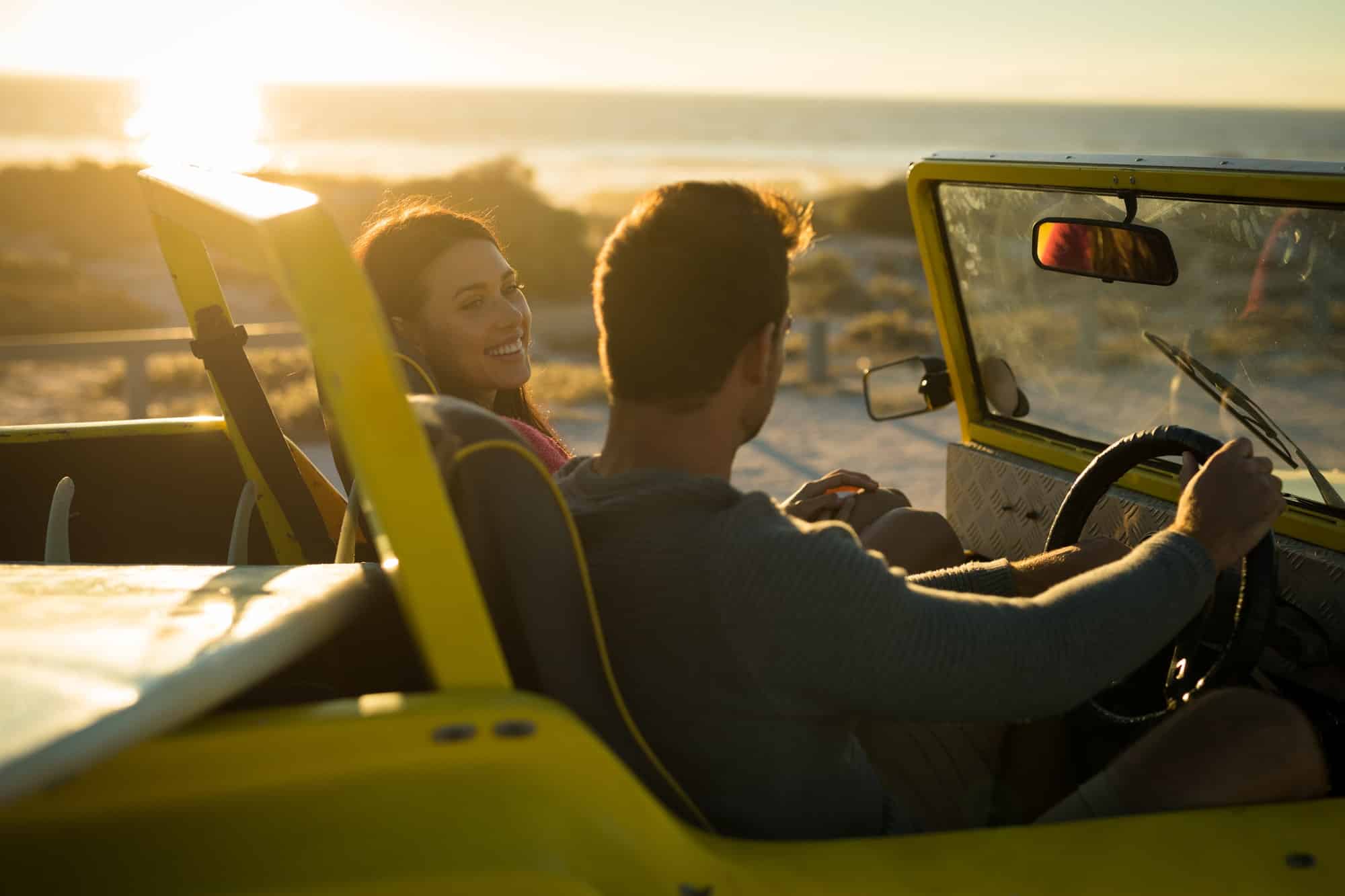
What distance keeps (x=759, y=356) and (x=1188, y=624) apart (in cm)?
110

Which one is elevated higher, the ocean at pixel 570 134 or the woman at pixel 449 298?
the ocean at pixel 570 134

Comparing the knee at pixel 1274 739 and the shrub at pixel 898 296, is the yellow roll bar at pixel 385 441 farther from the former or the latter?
the shrub at pixel 898 296

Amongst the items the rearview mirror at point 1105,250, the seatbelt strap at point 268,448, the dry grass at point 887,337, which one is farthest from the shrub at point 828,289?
the seatbelt strap at point 268,448

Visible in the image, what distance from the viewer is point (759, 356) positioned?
181 cm

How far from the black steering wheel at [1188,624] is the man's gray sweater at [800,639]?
1.11 feet

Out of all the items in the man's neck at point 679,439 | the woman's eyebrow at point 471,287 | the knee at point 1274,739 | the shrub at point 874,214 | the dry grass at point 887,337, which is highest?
the shrub at point 874,214

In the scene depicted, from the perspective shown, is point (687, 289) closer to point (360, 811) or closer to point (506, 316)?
point (360, 811)

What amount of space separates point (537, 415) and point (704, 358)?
2029 millimetres

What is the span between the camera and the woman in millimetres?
3398

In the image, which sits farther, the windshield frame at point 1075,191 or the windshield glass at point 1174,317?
the windshield glass at point 1174,317

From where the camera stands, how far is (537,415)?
3.75m

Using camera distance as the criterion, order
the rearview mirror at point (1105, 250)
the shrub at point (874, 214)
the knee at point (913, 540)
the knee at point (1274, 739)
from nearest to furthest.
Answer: the knee at point (1274, 739)
the rearview mirror at point (1105, 250)
the knee at point (913, 540)
the shrub at point (874, 214)

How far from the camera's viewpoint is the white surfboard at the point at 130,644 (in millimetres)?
1295

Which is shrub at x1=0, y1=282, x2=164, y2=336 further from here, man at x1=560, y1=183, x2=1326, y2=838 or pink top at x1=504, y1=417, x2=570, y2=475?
man at x1=560, y1=183, x2=1326, y2=838
